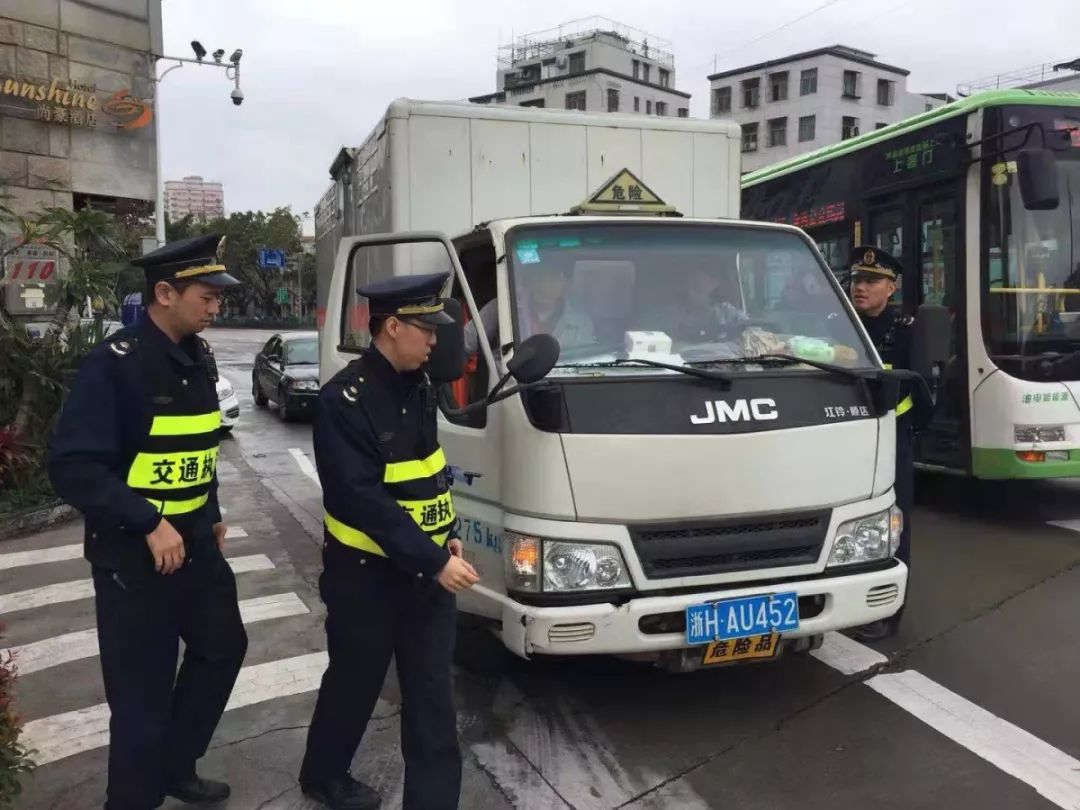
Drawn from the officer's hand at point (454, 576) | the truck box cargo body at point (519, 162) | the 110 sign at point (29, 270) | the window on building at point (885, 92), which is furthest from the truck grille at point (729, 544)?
the window on building at point (885, 92)

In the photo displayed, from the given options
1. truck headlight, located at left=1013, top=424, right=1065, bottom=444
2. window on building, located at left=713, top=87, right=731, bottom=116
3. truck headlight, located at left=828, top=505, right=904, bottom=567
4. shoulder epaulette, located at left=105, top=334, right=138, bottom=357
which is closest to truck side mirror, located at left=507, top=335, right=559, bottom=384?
shoulder epaulette, located at left=105, top=334, right=138, bottom=357

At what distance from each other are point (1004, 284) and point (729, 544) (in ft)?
15.0

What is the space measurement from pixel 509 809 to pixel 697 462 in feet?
4.84

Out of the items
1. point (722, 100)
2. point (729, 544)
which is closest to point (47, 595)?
point (729, 544)

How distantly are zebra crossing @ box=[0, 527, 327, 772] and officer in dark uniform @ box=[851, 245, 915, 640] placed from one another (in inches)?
123

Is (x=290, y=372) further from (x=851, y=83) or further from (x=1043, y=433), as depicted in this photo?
(x=851, y=83)

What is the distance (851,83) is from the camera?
202ft

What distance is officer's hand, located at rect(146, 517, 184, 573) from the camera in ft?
9.36

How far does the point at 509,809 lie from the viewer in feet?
11.1

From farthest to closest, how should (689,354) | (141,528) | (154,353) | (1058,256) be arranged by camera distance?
(1058,256) < (689,354) < (154,353) < (141,528)

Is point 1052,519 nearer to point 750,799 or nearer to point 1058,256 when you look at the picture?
point 1058,256

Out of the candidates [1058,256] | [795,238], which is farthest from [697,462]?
[1058,256]

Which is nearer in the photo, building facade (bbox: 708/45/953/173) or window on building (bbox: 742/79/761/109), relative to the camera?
building facade (bbox: 708/45/953/173)

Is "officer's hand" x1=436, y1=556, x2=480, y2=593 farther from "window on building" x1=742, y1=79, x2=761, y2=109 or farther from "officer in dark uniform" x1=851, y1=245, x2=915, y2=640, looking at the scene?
"window on building" x1=742, y1=79, x2=761, y2=109
